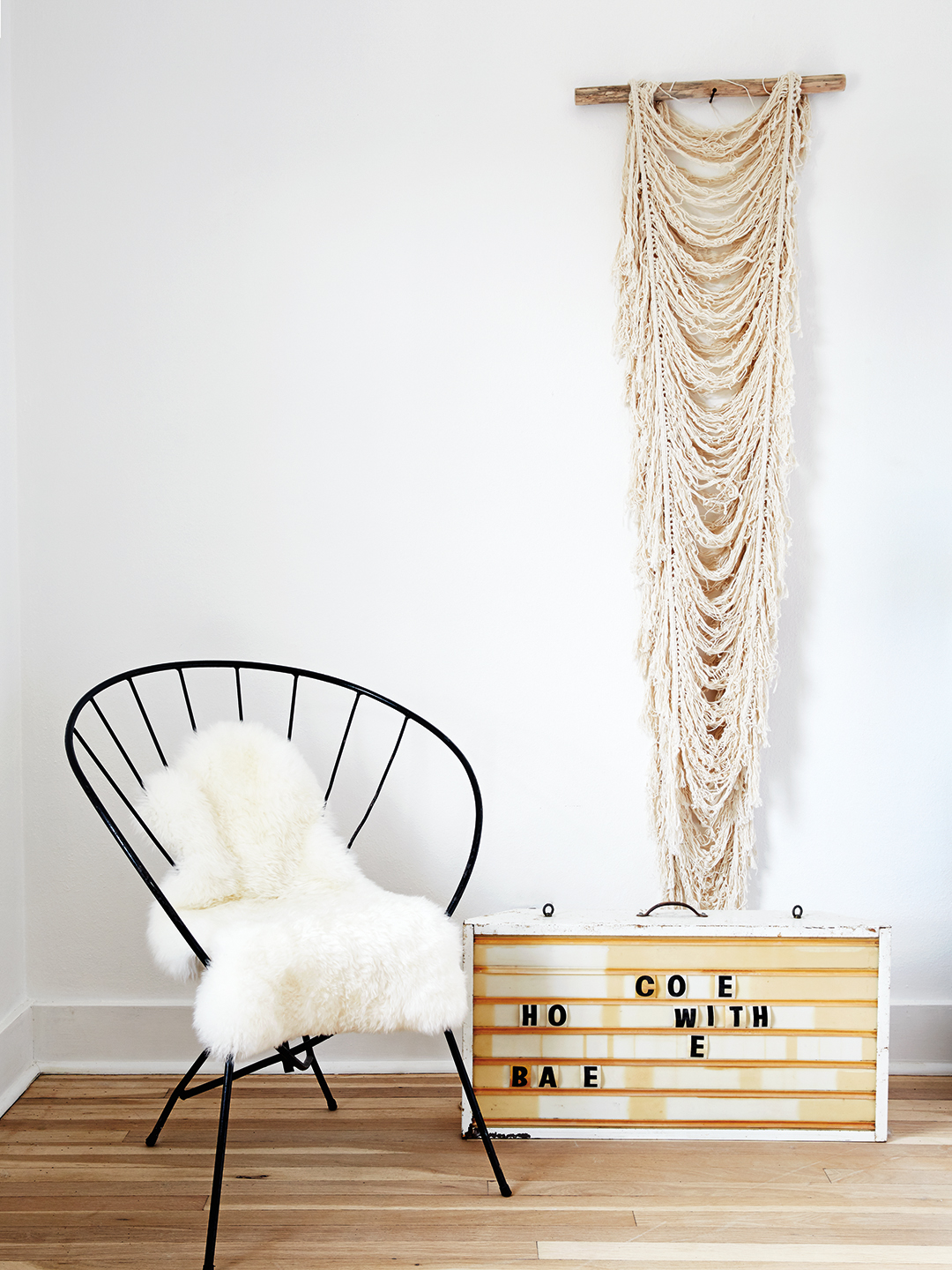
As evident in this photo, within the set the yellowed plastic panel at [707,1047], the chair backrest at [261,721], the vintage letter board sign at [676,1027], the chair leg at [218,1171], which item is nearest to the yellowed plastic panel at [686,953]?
the vintage letter board sign at [676,1027]

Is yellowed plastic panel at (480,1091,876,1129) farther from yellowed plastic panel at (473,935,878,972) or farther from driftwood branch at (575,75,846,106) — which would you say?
driftwood branch at (575,75,846,106)

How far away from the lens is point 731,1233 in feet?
4.74

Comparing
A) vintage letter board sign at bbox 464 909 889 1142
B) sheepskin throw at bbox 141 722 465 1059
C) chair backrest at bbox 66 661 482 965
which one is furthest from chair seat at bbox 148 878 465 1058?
chair backrest at bbox 66 661 482 965

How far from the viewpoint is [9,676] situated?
2.01 m

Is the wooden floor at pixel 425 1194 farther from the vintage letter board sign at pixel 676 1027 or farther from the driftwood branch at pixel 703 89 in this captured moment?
the driftwood branch at pixel 703 89

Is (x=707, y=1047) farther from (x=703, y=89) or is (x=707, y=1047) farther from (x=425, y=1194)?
(x=703, y=89)

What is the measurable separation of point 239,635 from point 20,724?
1.67 ft

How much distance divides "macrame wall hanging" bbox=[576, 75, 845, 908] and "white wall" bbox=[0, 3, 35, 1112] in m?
1.23

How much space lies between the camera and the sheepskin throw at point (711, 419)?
199cm

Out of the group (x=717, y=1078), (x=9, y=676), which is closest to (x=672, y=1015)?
(x=717, y=1078)

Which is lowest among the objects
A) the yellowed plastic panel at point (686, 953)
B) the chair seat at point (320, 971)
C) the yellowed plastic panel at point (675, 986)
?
the yellowed plastic panel at point (675, 986)

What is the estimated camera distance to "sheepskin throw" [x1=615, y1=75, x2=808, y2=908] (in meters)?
1.99

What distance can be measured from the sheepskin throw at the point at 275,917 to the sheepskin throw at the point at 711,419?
741 millimetres

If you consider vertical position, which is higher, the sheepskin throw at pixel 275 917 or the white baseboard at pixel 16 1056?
the sheepskin throw at pixel 275 917
